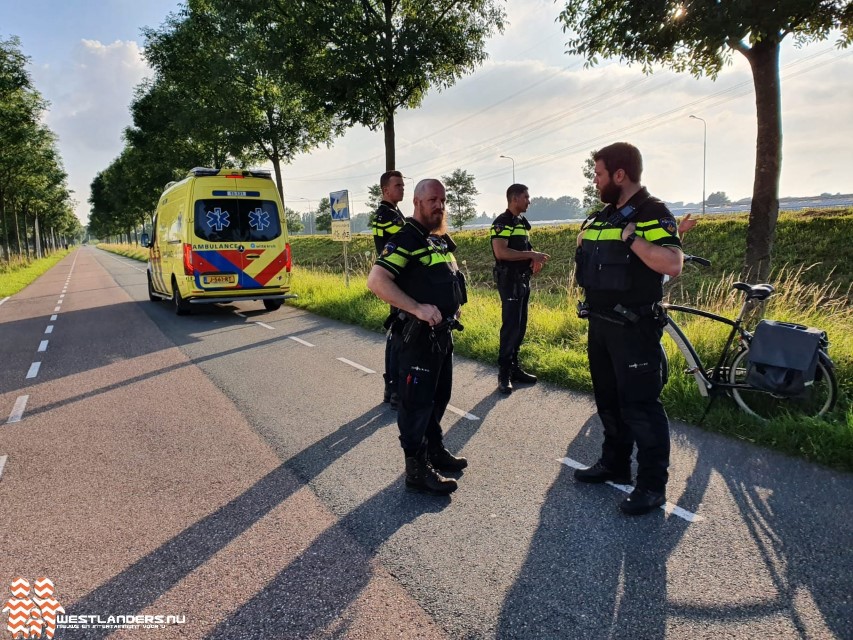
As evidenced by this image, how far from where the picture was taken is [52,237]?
7044cm

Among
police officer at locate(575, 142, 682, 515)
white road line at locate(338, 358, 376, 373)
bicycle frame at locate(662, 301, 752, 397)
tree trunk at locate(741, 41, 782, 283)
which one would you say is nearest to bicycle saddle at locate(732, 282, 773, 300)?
bicycle frame at locate(662, 301, 752, 397)

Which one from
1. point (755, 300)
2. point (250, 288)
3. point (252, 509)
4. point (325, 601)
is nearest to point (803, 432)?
point (755, 300)

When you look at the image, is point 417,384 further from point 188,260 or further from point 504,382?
point 188,260

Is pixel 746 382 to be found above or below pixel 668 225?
below

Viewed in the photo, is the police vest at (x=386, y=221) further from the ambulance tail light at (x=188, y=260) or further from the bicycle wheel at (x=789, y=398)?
the ambulance tail light at (x=188, y=260)

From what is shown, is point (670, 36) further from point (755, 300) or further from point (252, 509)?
point (252, 509)

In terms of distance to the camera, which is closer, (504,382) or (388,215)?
(388,215)

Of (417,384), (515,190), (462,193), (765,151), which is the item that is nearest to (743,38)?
(765,151)

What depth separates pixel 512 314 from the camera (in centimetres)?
537

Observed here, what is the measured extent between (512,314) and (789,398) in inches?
94.5

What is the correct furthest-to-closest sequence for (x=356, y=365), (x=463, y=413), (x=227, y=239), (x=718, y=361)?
1. (x=227, y=239)
2. (x=356, y=365)
3. (x=463, y=413)
4. (x=718, y=361)

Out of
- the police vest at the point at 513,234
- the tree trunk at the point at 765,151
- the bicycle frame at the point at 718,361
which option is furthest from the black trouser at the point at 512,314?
the tree trunk at the point at 765,151

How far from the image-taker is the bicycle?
12.7 ft

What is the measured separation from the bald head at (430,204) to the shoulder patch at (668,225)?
1.20 m
